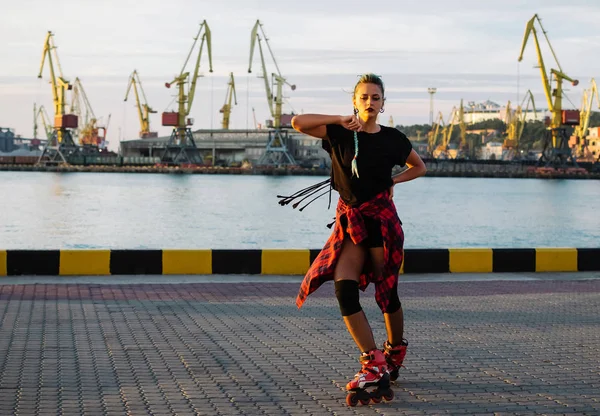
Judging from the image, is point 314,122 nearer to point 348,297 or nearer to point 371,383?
point 348,297

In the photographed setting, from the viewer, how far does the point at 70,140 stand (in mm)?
101688

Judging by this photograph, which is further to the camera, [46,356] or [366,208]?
[46,356]

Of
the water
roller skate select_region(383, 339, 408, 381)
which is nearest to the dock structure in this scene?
the water

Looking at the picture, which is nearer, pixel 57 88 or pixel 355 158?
pixel 355 158

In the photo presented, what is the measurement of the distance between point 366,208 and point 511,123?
132 metres

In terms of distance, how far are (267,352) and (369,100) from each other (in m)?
1.65

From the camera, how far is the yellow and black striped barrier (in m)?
8.86

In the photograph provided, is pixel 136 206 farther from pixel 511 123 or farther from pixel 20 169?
pixel 511 123

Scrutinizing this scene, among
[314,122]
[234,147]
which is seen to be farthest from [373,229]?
[234,147]

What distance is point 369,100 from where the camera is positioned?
4.14 metres

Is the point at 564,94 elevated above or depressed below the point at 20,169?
above

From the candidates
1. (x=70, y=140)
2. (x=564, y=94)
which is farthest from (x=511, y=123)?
(x=70, y=140)

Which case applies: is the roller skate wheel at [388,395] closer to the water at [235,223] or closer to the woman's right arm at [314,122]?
the woman's right arm at [314,122]

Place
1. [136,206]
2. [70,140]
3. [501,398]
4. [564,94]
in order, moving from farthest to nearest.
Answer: [70,140] → [564,94] → [136,206] → [501,398]
